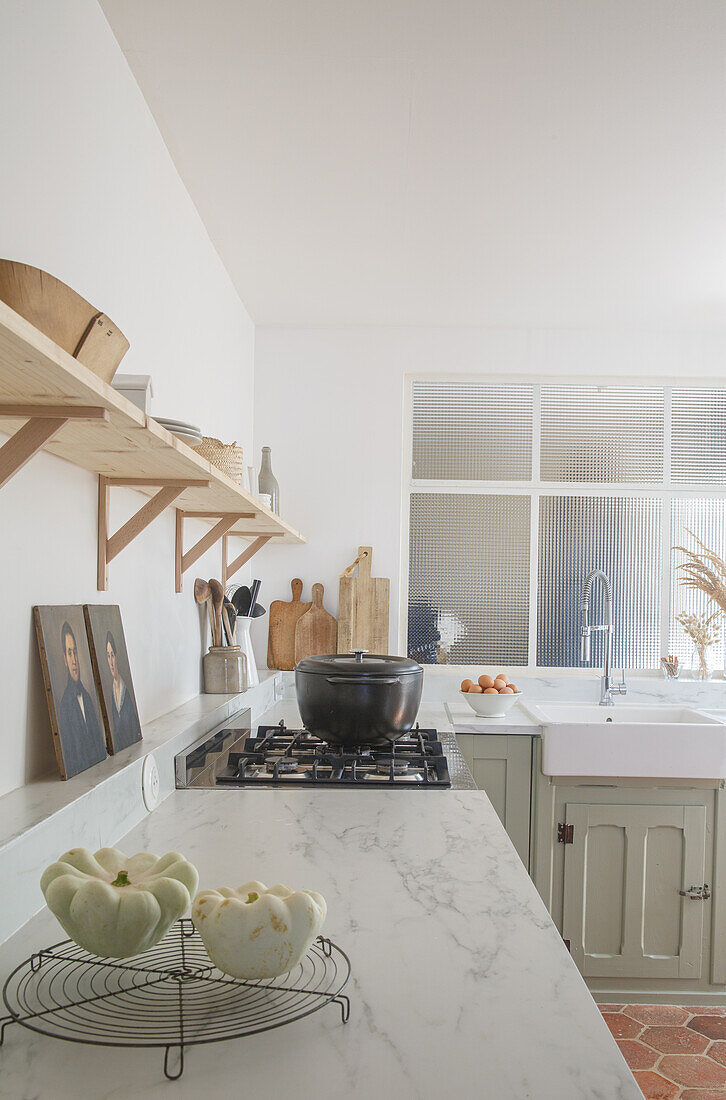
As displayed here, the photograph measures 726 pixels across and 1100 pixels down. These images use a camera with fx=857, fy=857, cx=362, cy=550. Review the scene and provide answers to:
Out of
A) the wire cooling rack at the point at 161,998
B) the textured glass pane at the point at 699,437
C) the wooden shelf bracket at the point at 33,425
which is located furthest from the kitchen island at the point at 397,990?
the textured glass pane at the point at 699,437

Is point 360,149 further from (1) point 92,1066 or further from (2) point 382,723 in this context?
(1) point 92,1066

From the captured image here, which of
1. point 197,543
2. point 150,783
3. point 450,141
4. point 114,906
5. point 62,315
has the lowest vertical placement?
point 150,783

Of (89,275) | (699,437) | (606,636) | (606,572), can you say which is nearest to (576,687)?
(606,636)

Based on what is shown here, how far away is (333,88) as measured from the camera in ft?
6.59

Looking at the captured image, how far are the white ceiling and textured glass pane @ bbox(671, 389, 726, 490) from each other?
0.54 meters

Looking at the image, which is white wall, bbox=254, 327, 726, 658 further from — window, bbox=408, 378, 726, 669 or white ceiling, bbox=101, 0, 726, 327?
white ceiling, bbox=101, 0, 726, 327

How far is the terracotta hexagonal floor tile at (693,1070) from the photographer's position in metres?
2.29

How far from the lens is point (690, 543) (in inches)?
151

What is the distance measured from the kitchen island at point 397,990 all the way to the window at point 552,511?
2.28 m

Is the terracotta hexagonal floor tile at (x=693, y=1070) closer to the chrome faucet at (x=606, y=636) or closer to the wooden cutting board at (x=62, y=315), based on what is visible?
the chrome faucet at (x=606, y=636)

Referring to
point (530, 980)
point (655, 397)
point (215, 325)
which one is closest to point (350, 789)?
point (530, 980)

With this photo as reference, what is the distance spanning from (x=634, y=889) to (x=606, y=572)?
143 cm

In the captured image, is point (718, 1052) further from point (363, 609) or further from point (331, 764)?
point (363, 609)

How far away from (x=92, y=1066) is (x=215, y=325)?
8.43 ft
